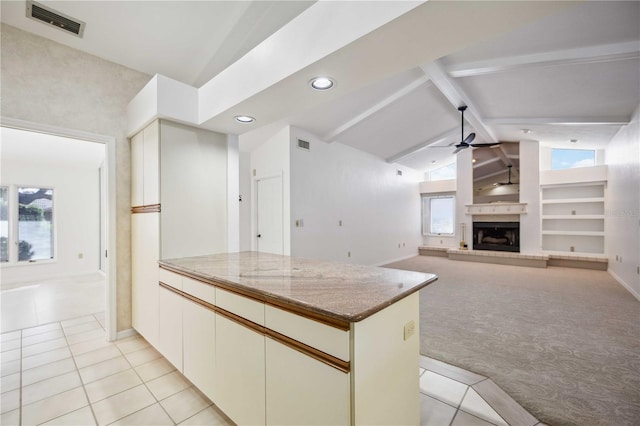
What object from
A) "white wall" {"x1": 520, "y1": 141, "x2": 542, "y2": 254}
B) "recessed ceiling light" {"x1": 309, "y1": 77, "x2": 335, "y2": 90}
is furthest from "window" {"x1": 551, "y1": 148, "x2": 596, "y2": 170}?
"recessed ceiling light" {"x1": 309, "y1": 77, "x2": 335, "y2": 90}

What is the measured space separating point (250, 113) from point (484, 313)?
12.5 feet

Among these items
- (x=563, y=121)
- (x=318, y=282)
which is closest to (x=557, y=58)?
(x=563, y=121)

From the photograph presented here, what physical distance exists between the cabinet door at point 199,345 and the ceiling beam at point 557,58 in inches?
176

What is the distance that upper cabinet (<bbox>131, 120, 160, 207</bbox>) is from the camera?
2490 mm

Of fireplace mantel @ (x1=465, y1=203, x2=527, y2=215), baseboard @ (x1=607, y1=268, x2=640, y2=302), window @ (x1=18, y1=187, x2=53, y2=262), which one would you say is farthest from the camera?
fireplace mantel @ (x1=465, y1=203, x2=527, y2=215)

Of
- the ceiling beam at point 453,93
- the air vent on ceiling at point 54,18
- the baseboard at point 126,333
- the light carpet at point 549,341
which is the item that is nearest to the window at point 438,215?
the ceiling beam at point 453,93

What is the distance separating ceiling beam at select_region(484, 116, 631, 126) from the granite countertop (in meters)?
5.68

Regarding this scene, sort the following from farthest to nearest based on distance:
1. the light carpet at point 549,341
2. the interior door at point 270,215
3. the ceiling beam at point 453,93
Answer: the interior door at point 270,215, the ceiling beam at point 453,93, the light carpet at point 549,341

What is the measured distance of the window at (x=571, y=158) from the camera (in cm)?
730

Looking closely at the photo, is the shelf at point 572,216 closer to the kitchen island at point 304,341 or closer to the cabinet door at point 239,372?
the kitchen island at point 304,341

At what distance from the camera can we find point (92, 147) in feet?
15.1

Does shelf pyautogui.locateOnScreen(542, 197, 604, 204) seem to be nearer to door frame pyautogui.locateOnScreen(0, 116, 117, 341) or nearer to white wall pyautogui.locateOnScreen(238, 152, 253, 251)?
white wall pyautogui.locateOnScreen(238, 152, 253, 251)

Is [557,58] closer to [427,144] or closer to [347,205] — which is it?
[427,144]

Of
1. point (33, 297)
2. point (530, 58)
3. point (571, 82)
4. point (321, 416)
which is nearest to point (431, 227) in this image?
point (571, 82)
